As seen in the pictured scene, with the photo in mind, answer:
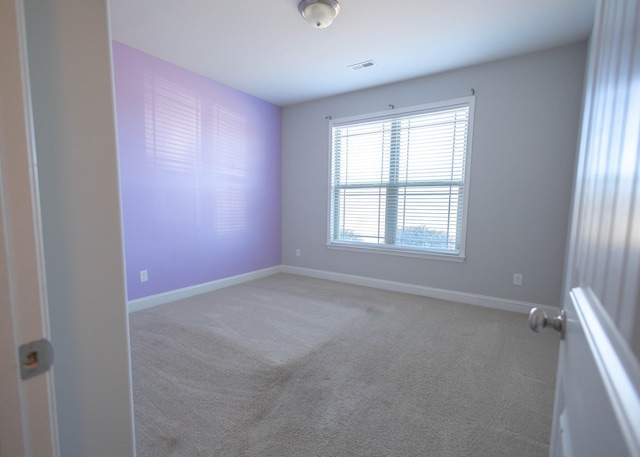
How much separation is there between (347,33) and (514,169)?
2.18m

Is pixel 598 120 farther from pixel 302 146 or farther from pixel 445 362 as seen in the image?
pixel 302 146

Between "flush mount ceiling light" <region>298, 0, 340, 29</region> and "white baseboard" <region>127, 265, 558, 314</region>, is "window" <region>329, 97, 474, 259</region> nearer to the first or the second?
"white baseboard" <region>127, 265, 558, 314</region>

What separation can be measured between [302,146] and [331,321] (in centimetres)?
280

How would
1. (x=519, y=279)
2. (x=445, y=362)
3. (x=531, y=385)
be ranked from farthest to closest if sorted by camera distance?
(x=519, y=279), (x=445, y=362), (x=531, y=385)

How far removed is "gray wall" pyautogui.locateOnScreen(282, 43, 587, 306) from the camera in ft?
8.86

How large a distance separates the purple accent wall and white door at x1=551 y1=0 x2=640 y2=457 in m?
2.88

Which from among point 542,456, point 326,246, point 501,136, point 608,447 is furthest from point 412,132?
point 608,447

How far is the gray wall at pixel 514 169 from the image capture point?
270cm

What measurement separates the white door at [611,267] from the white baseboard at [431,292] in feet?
9.58

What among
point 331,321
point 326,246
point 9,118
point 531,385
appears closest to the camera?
point 9,118

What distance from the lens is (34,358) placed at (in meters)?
0.44

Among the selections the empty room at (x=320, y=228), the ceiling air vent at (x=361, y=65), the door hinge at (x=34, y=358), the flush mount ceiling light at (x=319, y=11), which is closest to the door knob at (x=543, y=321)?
the empty room at (x=320, y=228)

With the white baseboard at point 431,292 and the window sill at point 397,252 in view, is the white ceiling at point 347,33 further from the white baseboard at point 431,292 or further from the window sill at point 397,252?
the white baseboard at point 431,292

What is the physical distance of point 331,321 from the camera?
2756 mm
